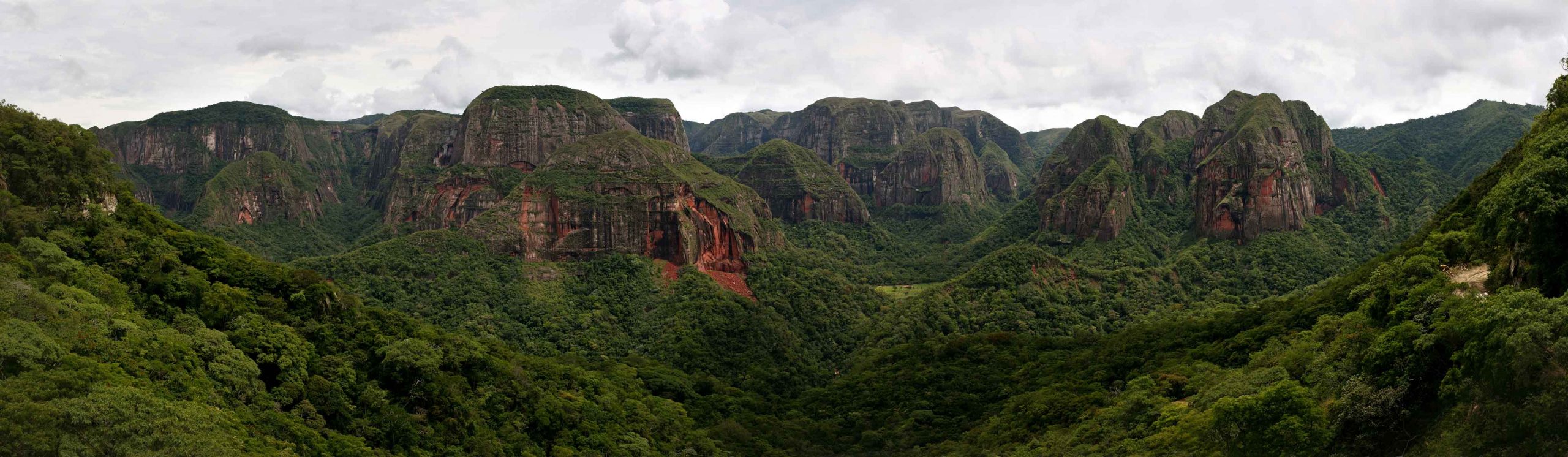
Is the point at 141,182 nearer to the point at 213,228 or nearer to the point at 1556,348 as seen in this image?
the point at 213,228

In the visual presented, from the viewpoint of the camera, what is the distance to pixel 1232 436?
125 feet

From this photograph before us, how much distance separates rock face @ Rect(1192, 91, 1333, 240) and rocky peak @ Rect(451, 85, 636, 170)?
281 feet

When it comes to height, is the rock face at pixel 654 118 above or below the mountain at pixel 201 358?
above

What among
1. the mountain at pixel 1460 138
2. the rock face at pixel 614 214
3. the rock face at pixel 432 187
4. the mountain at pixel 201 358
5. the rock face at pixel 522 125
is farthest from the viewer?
the mountain at pixel 1460 138

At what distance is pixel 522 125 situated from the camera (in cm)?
15050

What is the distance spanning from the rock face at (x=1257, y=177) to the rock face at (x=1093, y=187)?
10.5 m

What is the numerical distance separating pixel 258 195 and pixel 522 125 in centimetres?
5869

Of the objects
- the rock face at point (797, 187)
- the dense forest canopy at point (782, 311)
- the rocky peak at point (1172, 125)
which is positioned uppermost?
the rocky peak at point (1172, 125)

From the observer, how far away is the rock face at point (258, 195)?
160 meters

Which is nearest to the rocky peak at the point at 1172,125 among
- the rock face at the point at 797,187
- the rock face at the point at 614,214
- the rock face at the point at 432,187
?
the rock face at the point at 797,187

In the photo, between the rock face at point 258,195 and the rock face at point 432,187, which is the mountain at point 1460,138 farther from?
the rock face at point 258,195

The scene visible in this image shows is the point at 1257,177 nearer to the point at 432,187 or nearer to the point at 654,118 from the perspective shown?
the point at 654,118

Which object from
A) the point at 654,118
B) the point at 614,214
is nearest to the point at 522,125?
the point at 654,118

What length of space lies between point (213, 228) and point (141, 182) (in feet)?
162
